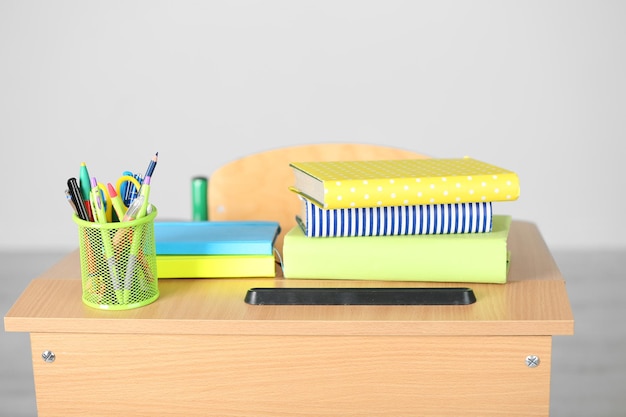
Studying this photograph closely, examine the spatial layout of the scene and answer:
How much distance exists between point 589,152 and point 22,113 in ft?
8.95

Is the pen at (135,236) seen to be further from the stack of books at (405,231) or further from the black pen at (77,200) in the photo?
Result: the stack of books at (405,231)

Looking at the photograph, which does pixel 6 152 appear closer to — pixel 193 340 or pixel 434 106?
pixel 434 106

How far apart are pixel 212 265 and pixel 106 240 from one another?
214mm

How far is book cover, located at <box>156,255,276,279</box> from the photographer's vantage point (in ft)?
4.66

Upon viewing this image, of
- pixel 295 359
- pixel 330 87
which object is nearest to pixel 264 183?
pixel 295 359

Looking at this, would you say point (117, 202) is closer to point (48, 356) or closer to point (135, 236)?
point (135, 236)

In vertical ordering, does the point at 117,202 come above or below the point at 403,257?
above

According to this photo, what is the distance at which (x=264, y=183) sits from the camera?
184cm

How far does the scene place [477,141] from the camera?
425 cm

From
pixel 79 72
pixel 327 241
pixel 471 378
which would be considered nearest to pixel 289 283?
pixel 327 241

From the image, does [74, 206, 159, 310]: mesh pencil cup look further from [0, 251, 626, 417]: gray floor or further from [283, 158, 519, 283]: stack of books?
[0, 251, 626, 417]: gray floor

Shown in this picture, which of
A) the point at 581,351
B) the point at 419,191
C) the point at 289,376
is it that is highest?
the point at 419,191

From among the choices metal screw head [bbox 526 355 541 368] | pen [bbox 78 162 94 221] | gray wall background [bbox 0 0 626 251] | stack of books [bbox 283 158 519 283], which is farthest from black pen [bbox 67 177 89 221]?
gray wall background [bbox 0 0 626 251]

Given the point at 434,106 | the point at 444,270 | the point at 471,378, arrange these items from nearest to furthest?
the point at 471,378
the point at 444,270
the point at 434,106
